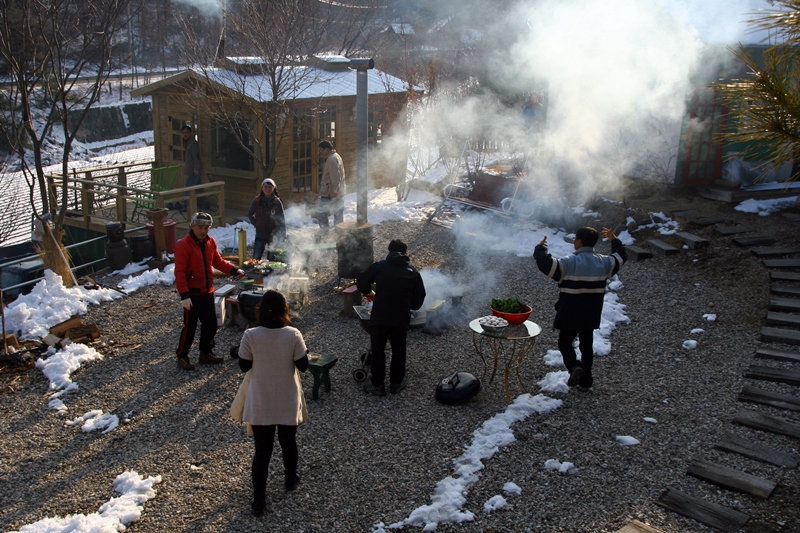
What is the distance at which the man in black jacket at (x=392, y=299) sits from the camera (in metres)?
6.13

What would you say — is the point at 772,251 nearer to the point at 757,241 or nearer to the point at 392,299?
the point at 757,241

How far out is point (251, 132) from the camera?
12867 millimetres

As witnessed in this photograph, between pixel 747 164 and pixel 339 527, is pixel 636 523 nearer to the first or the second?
pixel 339 527

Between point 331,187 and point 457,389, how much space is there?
619 centimetres

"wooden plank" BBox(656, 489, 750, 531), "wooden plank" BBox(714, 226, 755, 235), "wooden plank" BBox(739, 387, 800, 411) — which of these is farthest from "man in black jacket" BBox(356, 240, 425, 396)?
"wooden plank" BBox(714, 226, 755, 235)

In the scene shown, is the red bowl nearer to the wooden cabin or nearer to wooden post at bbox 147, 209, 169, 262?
wooden post at bbox 147, 209, 169, 262

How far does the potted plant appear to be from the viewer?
20.7ft

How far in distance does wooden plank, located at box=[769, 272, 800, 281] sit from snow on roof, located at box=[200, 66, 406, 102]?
8735 millimetres

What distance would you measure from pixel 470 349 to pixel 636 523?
3.44m

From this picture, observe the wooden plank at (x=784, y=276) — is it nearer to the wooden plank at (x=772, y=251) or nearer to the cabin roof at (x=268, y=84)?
the wooden plank at (x=772, y=251)

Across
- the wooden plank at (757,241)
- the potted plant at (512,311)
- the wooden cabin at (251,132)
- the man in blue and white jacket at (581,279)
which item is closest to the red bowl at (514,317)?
the potted plant at (512,311)

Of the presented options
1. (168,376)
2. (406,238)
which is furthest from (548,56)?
(168,376)

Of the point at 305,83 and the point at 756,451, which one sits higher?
the point at 305,83

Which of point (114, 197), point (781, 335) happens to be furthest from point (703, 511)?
point (114, 197)
